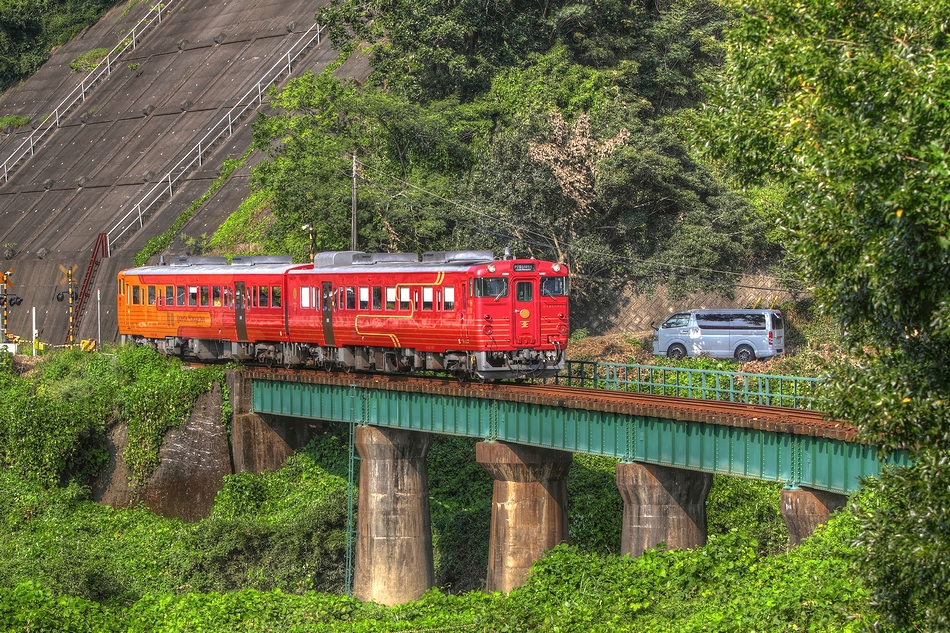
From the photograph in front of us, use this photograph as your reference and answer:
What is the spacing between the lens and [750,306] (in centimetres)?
5466

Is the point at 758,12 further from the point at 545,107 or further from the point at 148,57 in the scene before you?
the point at 148,57

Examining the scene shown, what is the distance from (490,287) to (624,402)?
613 cm

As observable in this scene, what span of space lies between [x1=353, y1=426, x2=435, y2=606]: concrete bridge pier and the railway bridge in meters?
0.04

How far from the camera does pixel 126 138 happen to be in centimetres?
8262

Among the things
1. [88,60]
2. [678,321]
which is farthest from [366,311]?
[88,60]

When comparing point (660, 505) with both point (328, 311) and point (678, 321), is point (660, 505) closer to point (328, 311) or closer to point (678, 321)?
point (328, 311)

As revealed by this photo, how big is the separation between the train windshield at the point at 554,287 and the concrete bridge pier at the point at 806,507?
35.2 ft

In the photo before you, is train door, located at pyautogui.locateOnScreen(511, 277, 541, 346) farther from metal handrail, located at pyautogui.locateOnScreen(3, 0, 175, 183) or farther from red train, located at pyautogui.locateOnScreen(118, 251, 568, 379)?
metal handrail, located at pyautogui.locateOnScreen(3, 0, 175, 183)

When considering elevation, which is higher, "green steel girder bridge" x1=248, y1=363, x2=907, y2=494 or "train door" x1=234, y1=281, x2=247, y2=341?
"train door" x1=234, y1=281, x2=247, y2=341

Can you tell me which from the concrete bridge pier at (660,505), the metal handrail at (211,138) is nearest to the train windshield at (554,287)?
the concrete bridge pier at (660,505)

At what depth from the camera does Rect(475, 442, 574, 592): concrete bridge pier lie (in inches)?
1323

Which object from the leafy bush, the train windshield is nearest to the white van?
the train windshield

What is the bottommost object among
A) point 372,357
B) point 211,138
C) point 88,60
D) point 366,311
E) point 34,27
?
point 372,357

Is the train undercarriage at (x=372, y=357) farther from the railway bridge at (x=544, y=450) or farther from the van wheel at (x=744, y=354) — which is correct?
the van wheel at (x=744, y=354)
